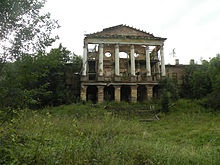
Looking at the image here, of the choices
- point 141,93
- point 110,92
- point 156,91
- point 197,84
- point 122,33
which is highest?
point 122,33

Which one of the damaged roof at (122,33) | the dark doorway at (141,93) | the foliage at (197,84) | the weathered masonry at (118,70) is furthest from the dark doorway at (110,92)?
the foliage at (197,84)

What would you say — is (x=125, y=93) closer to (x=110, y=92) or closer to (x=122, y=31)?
(x=110, y=92)

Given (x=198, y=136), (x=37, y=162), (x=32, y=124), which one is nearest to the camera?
(x=37, y=162)

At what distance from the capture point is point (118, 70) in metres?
29.9

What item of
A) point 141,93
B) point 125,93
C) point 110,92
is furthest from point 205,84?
point 110,92

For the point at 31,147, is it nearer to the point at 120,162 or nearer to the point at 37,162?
the point at 37,162

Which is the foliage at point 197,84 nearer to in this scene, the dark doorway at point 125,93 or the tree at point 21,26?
the dark doorway at point 125,93

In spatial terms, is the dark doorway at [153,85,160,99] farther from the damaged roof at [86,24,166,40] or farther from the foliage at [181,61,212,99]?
the damaged roof at [86,24,166,40]

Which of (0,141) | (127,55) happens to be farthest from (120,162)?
(127,55)

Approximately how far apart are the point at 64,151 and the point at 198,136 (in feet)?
24.5

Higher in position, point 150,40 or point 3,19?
point 150,40

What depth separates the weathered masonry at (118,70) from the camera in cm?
2873

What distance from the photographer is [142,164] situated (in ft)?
17.6

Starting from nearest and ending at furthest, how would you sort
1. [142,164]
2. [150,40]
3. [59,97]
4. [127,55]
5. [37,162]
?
[37,162] < [142,164] < [59,97] < [150,40] < [127,55]
